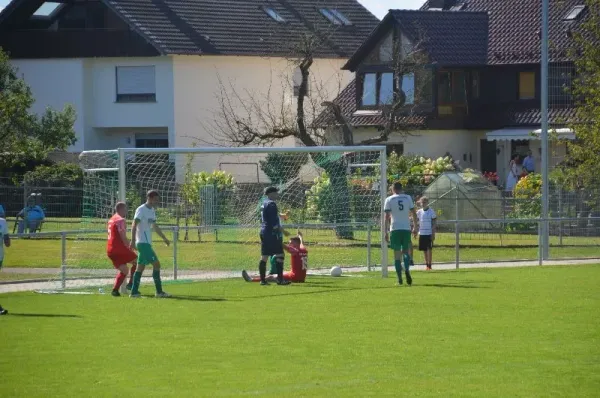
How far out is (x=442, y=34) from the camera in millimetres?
54156

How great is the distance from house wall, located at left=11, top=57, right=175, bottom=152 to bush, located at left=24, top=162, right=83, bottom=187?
40.7 feet

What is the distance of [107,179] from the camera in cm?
2633

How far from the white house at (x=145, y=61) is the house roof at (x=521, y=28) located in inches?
274

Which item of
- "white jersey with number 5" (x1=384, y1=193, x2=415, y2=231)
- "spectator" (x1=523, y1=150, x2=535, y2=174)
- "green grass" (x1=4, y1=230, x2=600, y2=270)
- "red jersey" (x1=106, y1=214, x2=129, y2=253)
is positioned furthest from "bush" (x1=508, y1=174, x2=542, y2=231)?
"red jersey" (x1=106, y1=214, x2=129, y2=253)

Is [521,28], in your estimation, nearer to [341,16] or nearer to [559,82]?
[559,82]

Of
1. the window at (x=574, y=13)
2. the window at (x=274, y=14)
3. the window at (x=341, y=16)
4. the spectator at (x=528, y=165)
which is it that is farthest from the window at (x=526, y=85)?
the window at (x=274, y=14)

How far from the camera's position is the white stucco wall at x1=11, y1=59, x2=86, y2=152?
189ft

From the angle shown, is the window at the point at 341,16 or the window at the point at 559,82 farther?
the window at the point at 341,16

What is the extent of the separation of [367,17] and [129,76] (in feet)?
41.6

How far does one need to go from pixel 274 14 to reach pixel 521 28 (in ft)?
38.5

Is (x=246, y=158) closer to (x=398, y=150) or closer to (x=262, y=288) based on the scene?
(x=398, y=150)

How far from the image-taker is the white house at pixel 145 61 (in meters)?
56.5

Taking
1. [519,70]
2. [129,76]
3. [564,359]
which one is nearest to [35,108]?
[129,76]

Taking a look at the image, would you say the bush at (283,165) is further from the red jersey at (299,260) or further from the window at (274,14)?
the window at (274,14)
